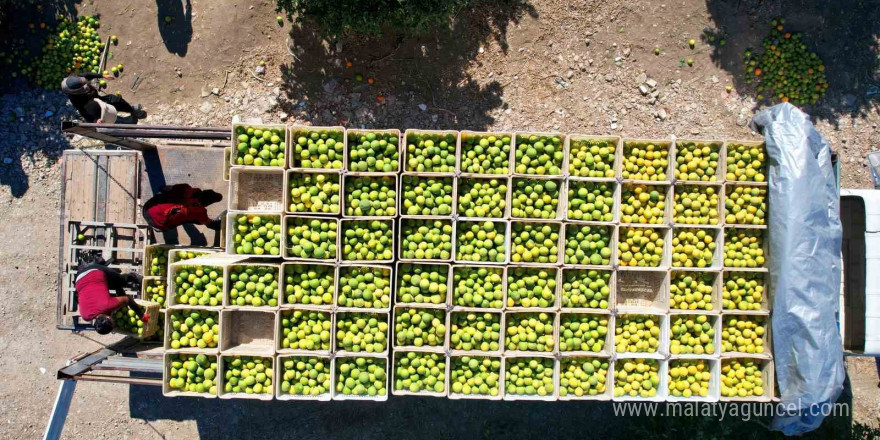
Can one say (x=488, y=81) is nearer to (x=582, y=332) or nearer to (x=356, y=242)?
(x=356, y=242)

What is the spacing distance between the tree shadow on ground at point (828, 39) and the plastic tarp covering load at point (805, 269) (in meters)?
2.59

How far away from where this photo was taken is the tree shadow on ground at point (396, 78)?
24.6 feet

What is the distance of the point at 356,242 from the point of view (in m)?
5.46

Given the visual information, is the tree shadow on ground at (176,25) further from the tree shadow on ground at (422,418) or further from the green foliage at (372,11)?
the tree shadow on ground at (422,418)

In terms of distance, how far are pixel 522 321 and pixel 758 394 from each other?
126 inches

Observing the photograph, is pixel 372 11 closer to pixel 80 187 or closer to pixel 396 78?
pixel 396 78

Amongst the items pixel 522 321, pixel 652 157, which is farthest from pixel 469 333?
pixel 652 157

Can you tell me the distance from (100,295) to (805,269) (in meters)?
8.68

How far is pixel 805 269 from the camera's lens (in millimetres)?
5332

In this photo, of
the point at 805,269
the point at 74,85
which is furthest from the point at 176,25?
the point at 805,269

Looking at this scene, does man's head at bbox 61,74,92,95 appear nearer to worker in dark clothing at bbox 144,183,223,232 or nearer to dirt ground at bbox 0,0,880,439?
dirt ground at bbox 0,0,880,439

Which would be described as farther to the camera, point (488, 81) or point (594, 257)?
point (488, 81)

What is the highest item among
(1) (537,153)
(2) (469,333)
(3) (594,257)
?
(1) (537,153)

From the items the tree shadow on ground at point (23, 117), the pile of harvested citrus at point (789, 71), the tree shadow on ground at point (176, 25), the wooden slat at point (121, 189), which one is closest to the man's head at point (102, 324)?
the wooden slat at point (121, 189)
